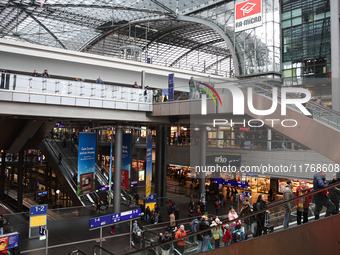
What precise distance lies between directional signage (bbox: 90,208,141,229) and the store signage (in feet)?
14.9

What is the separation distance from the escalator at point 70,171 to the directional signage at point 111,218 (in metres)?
9.57

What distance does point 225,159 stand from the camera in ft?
42.5

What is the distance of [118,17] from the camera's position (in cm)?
4312

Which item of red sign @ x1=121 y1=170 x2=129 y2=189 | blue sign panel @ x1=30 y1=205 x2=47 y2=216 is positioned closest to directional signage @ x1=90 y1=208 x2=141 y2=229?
blue sign panel @ x1=30 y1=205 x2=47 y2=216

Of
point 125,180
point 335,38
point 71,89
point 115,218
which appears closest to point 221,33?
point 335,38

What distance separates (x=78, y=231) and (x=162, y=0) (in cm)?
2888

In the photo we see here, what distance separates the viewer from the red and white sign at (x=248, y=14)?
27105 millimetres

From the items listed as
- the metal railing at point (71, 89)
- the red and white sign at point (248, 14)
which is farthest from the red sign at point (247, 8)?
the metal railing at point (71, 89)

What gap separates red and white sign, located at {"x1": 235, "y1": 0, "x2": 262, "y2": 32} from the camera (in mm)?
27105

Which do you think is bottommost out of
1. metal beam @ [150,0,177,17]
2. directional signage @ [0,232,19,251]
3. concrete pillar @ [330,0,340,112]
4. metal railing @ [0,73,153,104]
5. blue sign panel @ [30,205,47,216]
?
directional signage @ [0,232,19,251]

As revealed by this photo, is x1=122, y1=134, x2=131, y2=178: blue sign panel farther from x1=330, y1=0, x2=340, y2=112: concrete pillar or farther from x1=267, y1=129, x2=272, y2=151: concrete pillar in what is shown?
x1=330, y1=0, x2=340, y2=112: concrete pillar

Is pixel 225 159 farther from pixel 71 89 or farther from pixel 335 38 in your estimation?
pixel 335 38

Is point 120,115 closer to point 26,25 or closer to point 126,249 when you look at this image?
point 126,249

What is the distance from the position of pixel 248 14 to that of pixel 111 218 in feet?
77.0
